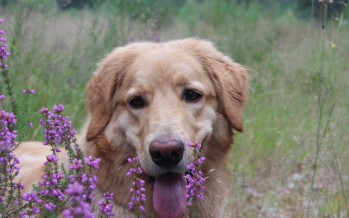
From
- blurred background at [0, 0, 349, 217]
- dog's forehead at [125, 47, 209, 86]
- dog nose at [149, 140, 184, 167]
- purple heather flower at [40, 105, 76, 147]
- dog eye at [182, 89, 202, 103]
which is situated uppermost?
purple heather flower at [40, 105, 76, 147]

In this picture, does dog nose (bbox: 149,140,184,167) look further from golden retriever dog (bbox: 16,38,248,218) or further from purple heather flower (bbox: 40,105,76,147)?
purple heather flower (bbox: 40,105,76,147)

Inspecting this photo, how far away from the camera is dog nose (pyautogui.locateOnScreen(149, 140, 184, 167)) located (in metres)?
2.96

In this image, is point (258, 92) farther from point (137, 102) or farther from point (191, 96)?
point (137, 102)

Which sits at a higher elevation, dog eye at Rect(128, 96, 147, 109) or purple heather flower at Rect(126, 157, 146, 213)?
purple heather flower at Rect(126, 157, 146, 213)

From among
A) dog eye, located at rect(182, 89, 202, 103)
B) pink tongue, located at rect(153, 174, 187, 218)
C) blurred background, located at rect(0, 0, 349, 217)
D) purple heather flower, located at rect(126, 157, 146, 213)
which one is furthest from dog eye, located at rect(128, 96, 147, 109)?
purple heather flower, located at rect(126, 157, 146, 213)

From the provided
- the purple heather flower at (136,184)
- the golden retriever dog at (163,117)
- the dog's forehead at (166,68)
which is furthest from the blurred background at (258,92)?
the purple heather flower at (136,184)

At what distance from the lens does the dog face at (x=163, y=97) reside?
10.4 feet

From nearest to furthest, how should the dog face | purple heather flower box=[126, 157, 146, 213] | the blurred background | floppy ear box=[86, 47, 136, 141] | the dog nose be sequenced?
purple heather flower box=[126, 157, 146, 213]
the dog nose
the dog face
floppy ear box=[86, 47, 136, 141]
the blurred background

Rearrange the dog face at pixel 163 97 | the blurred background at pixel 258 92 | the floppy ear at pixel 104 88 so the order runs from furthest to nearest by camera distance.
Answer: the blurred background at pixel 258 92, the floppy ear at pixel 104 88, the dog face at pixel 163 97

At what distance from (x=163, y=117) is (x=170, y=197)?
45 centimetres

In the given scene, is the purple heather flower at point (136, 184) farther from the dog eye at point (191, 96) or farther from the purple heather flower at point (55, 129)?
the dog eye at point (191, 96)

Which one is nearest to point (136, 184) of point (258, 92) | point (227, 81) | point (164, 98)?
point (164, 98)

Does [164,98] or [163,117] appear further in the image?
[164,98]

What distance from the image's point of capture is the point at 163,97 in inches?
134
